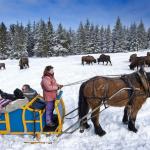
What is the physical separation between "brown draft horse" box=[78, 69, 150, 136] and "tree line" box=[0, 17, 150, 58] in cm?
5833

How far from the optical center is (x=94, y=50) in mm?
76750

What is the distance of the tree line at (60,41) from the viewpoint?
67312 millimetres

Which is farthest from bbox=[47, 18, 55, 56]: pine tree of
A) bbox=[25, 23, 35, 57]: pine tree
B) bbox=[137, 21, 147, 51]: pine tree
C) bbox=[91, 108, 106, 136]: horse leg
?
bbox=[91, 108, 106, 136]: horse leg

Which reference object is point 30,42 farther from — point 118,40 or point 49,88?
point 49,88

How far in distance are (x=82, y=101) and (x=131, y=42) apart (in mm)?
75731

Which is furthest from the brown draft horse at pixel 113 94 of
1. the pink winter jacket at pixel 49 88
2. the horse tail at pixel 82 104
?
the pink winter jacket at pixel 49 88

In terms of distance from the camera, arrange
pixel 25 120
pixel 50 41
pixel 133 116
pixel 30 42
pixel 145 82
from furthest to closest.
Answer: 1. pixel 30 42
2. pixel 50 41
3. pixel 133 116
4. pixel 145 82
5. pixel 25 120

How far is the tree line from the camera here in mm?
67312

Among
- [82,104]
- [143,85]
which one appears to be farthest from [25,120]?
[143,85]

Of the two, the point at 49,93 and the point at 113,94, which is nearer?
the point at 49,93

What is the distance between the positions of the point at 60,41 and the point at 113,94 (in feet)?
197

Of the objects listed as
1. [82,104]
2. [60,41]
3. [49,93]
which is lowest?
[82,104]

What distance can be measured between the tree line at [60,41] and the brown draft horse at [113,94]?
58.3 m

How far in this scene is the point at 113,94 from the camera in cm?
830
